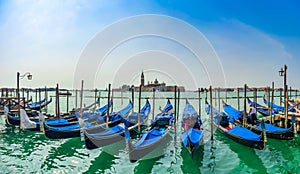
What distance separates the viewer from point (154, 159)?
615 centimetres

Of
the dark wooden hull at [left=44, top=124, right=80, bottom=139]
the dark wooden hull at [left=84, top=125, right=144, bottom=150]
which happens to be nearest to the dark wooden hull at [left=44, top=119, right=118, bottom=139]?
the dark wooden hull at [left=44, top=124, right=80, bottom=139]

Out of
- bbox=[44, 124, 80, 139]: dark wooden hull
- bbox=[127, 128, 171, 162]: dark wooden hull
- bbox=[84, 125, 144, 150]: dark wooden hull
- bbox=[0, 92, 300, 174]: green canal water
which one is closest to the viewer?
bbox=[127, 128, 171, 162]: dark wooden hull

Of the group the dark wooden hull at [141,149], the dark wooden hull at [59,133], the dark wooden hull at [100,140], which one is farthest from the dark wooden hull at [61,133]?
the dark wooden hull at [141,149]

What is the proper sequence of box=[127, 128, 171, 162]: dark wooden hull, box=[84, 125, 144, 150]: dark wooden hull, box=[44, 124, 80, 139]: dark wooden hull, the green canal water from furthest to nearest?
box=[44, 124, 80, 139]: dark wooden hull
box=[84, 125, 144, 150]: dark wooden hull
the green canal water
box=[127, 128, 171, 162]: dark wooden hull

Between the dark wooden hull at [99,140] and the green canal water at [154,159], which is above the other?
the dark wooden hull at [99,140]

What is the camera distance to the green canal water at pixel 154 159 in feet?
17.9

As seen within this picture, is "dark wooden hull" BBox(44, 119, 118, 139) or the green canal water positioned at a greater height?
"dark wooden hull" BBox(44, 119, 118, 139)

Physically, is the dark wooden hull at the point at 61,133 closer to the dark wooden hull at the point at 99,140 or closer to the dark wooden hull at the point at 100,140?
the dark wooden hull at the point at 100,140

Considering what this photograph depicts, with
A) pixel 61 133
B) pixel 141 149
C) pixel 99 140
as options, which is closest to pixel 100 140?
pixel 99 140

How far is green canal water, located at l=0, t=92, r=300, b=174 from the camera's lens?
17.9 feet

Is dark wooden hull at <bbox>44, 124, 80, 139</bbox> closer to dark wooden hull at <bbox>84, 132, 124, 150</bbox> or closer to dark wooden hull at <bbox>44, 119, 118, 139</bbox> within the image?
dark wooden hull at <bbox>44, 119, 118, 139</bbox>

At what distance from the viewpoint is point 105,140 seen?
655 cm

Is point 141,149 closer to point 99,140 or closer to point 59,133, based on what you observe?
point 99,140

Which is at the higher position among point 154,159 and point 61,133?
point 61,133
